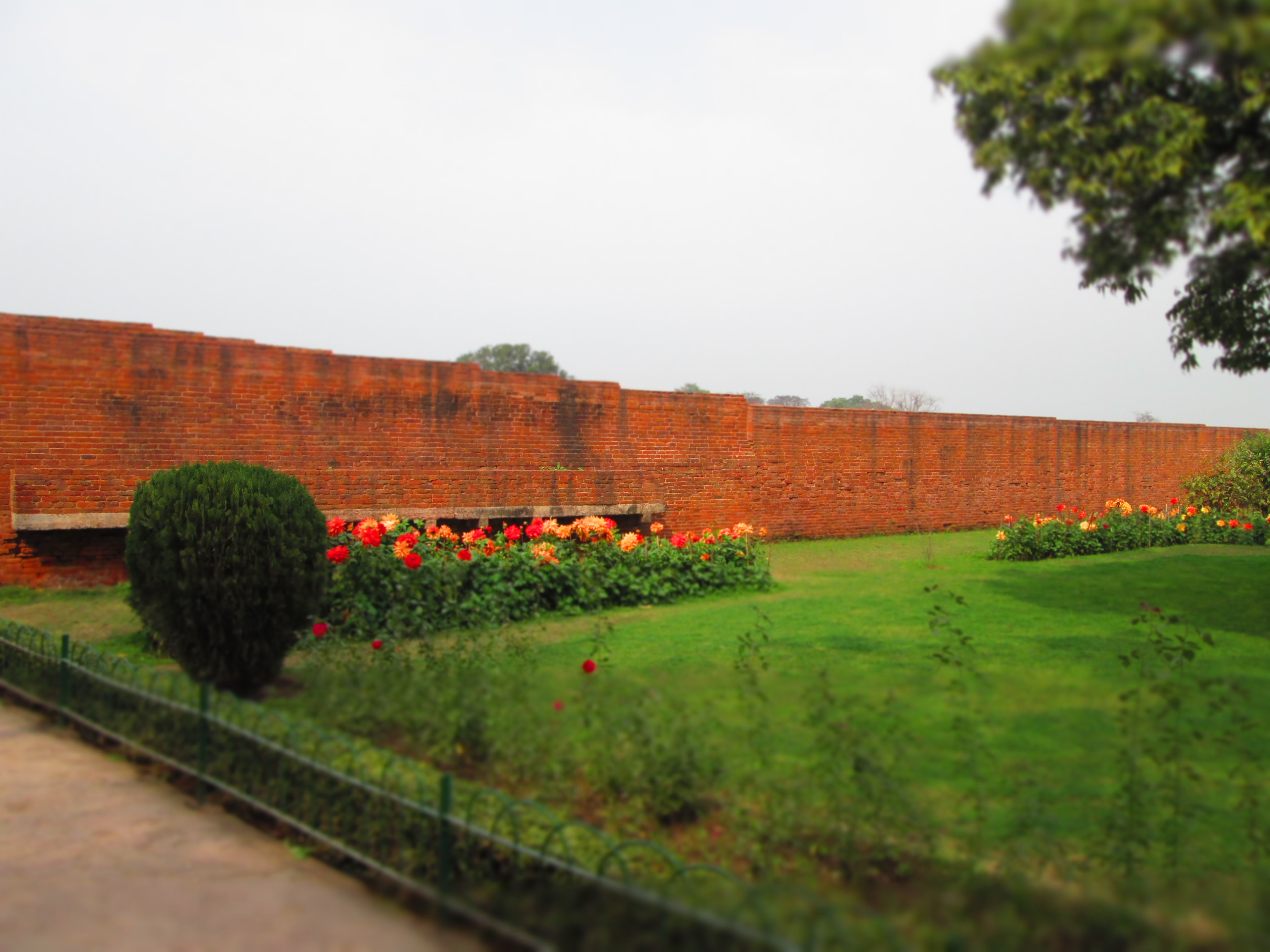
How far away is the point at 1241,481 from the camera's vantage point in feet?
63.0

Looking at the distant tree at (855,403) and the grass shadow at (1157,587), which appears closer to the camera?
the grass shadow at (1157,587)

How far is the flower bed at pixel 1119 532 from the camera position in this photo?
46.2ft

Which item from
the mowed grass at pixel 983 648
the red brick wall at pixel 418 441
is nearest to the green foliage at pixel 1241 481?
the red brick wall at pixel 418 441

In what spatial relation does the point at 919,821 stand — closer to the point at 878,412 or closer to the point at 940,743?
the point at 940,743

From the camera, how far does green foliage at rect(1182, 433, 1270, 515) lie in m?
18.8

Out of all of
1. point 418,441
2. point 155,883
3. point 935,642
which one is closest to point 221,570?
point 155,883

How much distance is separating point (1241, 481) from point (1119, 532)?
19.0 feet

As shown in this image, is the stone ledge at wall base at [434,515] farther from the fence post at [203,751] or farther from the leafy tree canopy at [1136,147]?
the leafy tree canopy at [1136,147]

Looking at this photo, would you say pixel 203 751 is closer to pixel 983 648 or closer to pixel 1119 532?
pixel 983 648

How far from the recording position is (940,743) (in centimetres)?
454

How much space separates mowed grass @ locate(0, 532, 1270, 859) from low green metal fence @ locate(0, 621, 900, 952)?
793 millimetres

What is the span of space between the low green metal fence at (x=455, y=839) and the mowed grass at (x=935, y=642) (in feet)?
2.60

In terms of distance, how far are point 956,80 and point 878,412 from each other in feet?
44.9

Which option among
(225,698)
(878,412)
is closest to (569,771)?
(225,698)
